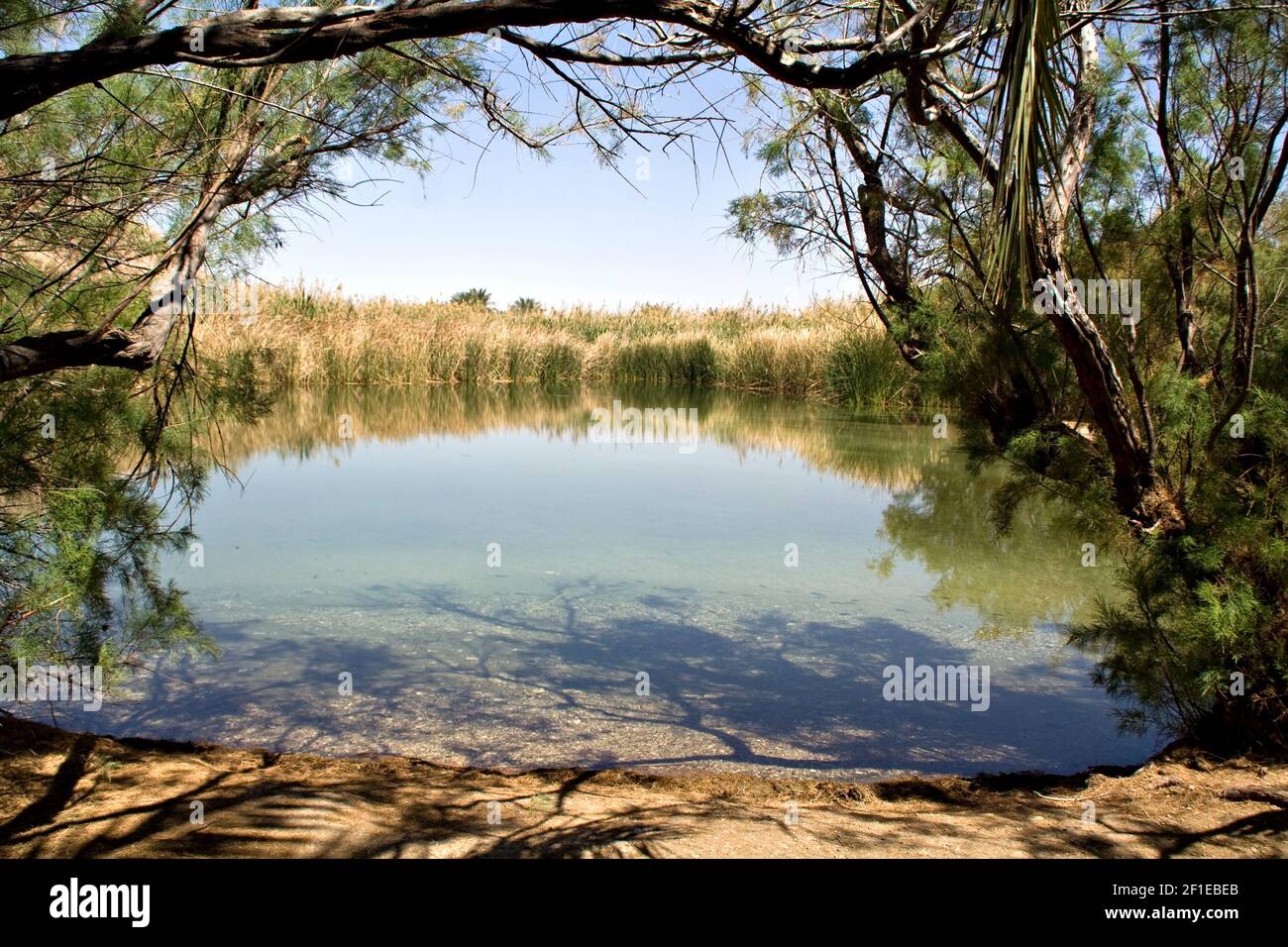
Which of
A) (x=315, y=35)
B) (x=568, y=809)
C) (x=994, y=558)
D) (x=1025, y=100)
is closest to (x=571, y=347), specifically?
(x=994, y=558)

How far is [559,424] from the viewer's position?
15.1 m

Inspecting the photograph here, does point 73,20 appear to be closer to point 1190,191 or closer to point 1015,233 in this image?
point 1015,233

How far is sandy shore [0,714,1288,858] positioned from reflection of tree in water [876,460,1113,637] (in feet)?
5.44

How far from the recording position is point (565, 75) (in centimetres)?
229

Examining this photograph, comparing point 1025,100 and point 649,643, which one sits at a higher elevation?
point 1025,100

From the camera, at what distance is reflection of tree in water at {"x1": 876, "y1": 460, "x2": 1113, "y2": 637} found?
548cm

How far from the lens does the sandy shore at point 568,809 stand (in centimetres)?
237

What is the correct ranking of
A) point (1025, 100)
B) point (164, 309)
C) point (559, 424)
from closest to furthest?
point (1025, 100) < point (164, 309) < point (559, 424)

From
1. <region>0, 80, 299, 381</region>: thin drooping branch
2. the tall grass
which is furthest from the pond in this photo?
the tall grass

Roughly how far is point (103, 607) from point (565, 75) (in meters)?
3.13

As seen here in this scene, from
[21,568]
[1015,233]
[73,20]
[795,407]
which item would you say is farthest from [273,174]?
[795,407]

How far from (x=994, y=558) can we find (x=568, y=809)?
15.9 feet

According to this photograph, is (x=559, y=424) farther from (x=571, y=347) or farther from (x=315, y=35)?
(x=315, y=35)

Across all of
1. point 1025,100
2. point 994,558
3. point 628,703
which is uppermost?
point 1025,100
